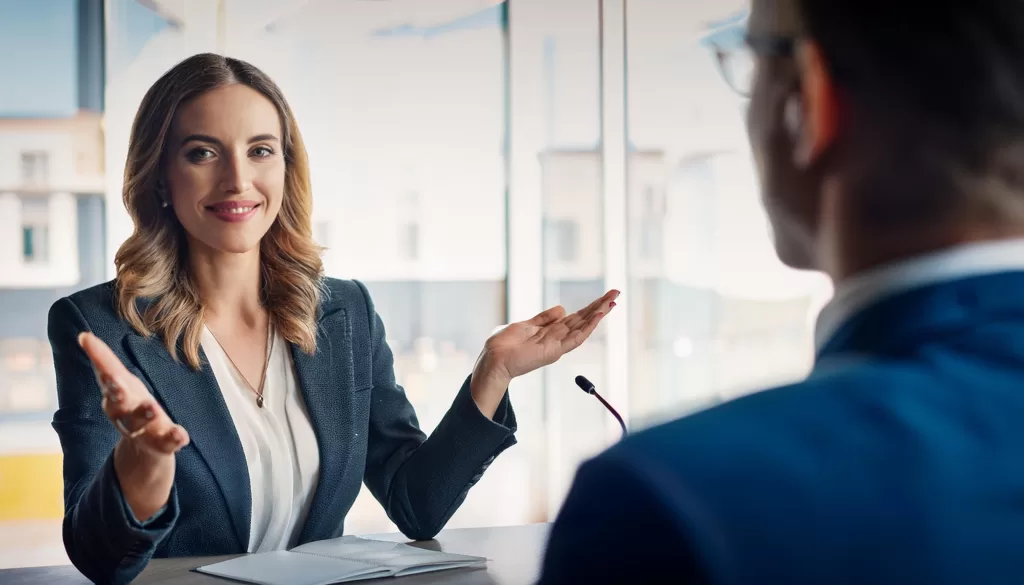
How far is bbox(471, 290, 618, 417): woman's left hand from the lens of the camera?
6.21 ft

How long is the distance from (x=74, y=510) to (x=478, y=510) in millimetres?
2828

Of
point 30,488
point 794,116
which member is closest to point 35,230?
point 30,488

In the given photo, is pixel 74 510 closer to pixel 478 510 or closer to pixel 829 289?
pixel 829 289

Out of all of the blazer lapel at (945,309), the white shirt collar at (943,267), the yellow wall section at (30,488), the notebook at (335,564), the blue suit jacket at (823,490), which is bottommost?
the yellow wall section at (30,488)

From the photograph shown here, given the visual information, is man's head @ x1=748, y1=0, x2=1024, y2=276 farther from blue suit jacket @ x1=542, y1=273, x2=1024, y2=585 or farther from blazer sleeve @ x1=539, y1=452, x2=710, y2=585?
blazer sleeve @ x1=539, y1=452, x2=710, y2=585

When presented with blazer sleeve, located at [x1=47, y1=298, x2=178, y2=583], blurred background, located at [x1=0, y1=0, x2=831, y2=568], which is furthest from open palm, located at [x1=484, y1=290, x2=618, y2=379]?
blurred background, located at [x1=0, y1=0, x2=831, y2=568]

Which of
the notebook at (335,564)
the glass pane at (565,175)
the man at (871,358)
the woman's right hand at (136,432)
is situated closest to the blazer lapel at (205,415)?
the notebook at (335,564)

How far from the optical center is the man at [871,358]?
446mm

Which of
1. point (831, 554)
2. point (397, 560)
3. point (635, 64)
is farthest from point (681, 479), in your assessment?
point (635, 64)

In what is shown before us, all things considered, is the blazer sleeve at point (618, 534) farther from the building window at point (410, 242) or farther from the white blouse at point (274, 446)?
the building window at point (410, 242)

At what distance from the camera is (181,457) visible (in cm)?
182

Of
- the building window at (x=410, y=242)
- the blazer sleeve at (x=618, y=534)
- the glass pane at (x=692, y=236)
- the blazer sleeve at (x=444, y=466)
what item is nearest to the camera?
the blazer sleeve at (x=618, y=534)

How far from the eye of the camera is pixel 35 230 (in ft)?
12.5

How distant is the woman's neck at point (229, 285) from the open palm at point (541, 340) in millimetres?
591
